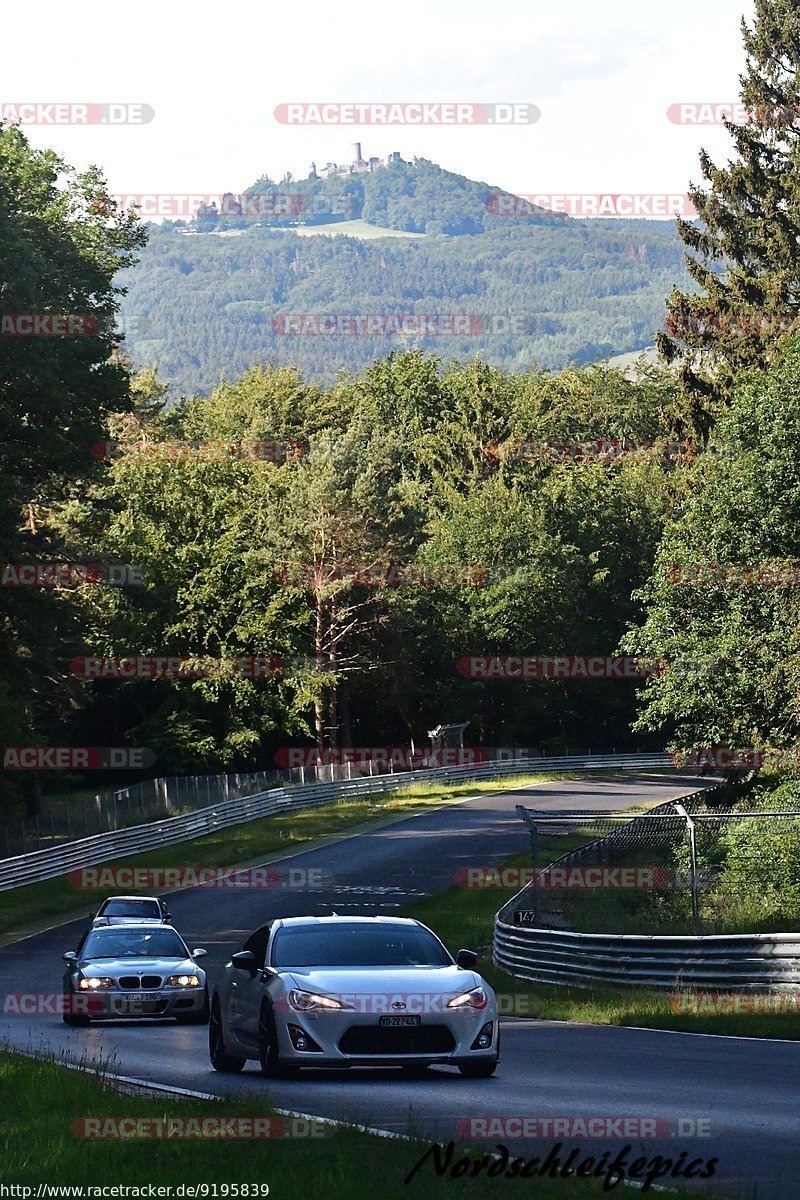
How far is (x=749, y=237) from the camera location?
54906 mm

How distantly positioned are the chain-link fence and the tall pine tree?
31.6 metres

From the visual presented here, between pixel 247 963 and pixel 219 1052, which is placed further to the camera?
pixel 219 1052

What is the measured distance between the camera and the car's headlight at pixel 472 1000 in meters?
12.4

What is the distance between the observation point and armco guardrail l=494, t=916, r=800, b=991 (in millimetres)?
17969

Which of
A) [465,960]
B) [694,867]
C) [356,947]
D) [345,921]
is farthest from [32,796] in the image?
[465,960]

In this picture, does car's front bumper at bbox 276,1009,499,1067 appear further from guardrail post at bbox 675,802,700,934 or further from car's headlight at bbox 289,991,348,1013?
guardrail post at bbox 675,802,700,934

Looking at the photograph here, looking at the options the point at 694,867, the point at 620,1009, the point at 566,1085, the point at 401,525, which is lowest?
the point at 620,1009

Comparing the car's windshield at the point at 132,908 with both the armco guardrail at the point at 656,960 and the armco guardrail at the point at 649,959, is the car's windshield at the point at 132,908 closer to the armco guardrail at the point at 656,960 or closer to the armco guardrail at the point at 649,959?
the armco guardrail at the point at 649,959

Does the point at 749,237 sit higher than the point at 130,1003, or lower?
higher

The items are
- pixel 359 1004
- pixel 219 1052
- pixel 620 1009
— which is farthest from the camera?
pixel 620 1009

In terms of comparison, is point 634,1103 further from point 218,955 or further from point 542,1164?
point 218,955

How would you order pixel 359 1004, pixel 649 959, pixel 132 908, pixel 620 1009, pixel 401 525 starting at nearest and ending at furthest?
pixel 359 1004 → pixel 620 1009 → pixel 649 959 → pixel 132 908 → pixel 401 525

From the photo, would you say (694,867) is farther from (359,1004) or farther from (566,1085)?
(359,1004)

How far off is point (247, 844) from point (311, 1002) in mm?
38849
